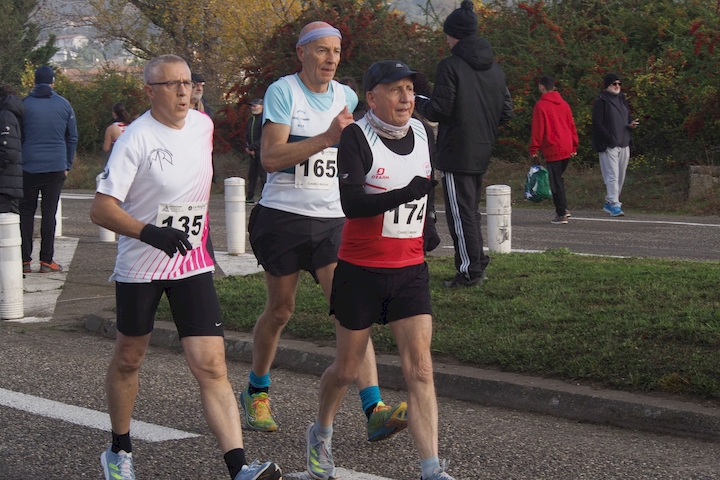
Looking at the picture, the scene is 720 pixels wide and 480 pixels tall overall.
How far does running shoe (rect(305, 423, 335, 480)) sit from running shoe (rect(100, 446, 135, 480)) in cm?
81

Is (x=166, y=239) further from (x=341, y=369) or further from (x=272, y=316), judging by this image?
(x=272, y=316)

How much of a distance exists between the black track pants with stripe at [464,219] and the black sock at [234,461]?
432cm

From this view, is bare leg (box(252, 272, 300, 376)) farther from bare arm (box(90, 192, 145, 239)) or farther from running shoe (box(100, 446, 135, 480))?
bare arm (box(90, 192, 145, 239))

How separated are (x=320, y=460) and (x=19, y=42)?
4837 centimetres

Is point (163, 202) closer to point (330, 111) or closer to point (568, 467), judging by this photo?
point (330, 111)

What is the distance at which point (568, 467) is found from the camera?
4793 mm

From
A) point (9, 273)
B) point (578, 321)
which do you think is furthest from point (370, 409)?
point (9, 273)

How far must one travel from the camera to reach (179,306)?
4.52 metres

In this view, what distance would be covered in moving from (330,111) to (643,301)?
9.93 feet

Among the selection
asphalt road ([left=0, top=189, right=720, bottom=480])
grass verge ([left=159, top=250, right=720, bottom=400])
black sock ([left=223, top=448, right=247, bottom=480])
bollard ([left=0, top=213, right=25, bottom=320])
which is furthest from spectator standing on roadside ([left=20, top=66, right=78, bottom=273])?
black sock ([left=223, top=448, right=247, bottom=480])

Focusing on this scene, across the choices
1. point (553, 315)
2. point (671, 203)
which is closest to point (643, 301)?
point (553, 315)

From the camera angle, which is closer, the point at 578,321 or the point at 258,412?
the point at 258,412

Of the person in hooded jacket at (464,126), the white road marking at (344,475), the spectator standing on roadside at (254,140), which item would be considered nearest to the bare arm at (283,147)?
the white road marking at (344,475)

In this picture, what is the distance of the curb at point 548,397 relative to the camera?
5352 mm
